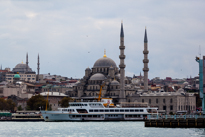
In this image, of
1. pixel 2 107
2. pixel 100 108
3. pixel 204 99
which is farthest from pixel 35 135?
pixel 2 107

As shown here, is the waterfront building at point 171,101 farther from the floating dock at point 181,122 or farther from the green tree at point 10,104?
the floating dock at point 181,122

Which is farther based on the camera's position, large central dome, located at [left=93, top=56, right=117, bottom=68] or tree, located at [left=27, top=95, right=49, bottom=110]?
large central dome, located at [left=93, top=56, right=117, bottom=68]

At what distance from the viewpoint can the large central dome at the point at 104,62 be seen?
14325cm

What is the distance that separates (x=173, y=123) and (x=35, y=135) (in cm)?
1476

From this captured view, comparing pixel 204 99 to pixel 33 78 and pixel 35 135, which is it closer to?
pixel 35 135

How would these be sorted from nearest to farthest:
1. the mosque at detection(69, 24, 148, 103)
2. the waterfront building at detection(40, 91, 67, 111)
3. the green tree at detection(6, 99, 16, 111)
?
the green tree at detection(6, 99, 16, 111)
the mosque at detection(69, 24, 148, 103)
the waterfront building at detection(40, 91, 67, 111)

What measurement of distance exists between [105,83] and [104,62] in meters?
10.2

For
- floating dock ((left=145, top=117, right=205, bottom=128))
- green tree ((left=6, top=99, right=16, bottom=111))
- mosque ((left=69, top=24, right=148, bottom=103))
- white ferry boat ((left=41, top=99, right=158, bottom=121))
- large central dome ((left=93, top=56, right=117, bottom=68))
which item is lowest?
floating dock ((left=145, top=117, right=205, bottom=128))

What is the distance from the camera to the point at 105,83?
442ft

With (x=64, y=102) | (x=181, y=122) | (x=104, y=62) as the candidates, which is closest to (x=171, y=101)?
(x=64, y=102)

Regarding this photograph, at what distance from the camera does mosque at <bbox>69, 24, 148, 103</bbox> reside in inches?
5217

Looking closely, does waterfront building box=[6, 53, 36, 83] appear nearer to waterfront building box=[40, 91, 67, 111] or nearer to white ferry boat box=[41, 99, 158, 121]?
waterfront building box=[40, 91, 67, 111]

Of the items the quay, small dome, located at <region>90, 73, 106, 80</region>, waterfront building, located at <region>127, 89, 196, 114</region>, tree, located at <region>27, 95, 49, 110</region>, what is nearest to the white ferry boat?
waterfront building, located at <region>127, 89, 196, 114</region>

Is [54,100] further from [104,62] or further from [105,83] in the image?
[104,62]
